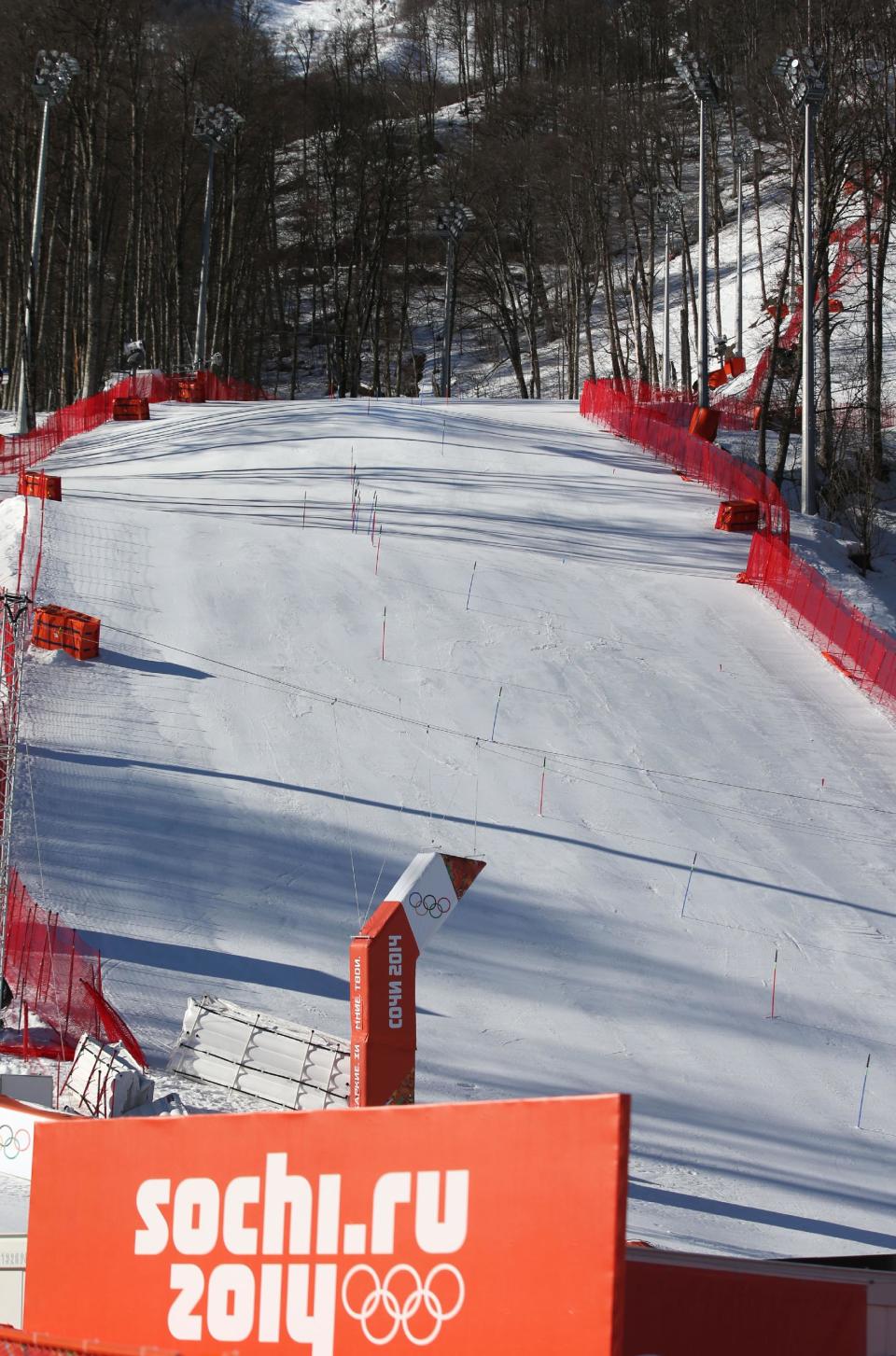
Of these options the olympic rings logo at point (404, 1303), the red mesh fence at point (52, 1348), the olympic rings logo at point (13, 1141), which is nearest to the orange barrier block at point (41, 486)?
the olympic rings logo at point (13, 1141)

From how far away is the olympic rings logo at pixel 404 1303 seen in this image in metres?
5.21

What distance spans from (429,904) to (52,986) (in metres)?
5.53

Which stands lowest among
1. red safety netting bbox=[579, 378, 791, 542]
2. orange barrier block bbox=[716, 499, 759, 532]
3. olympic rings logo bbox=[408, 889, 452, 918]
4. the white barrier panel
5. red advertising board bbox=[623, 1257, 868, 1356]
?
the white barrier panel

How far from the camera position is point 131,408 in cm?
4003

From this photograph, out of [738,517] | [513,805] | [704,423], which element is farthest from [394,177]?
[513,805]

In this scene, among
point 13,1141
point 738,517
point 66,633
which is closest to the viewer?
point 13,1141

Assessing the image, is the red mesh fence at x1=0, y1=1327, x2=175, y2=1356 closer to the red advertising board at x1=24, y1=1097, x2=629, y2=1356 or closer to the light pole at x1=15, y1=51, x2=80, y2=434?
the red advertising board at x1=24, y1=1097, x2=629, y2=1356

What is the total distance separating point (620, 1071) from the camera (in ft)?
48.1

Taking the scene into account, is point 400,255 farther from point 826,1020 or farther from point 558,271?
point 826,1020

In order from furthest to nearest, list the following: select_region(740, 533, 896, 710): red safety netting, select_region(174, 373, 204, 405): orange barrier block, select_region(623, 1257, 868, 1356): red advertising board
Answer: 1. select_region(174, 373, 204, 405): orange barrier block
2. select_region(740, 533, 896, 710): red safety netting
3. select_region(623, 1257, 868, 1356): red advertising board

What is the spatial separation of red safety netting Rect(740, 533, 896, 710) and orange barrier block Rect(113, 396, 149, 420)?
62.8 ft

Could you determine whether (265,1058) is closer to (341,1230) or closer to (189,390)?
(341,1230)

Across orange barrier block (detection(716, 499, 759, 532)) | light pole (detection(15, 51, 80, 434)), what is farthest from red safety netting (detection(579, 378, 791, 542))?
light pole (detection(15, 51, 80, 434))

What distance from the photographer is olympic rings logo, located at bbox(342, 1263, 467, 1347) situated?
521cm
